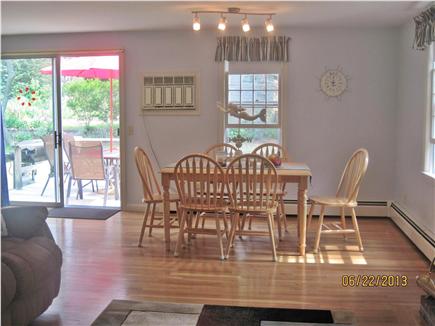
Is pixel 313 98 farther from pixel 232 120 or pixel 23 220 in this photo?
pixel 23 220

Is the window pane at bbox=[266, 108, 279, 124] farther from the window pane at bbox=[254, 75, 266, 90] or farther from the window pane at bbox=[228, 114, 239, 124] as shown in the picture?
the window pane at bbox=[228, 114, 239, 124]

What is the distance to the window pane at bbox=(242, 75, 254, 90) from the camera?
5652 millimetres

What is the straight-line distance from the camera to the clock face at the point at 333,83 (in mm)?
5527

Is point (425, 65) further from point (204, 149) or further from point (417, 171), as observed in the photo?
point (204, 149)

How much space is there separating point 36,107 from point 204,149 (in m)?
2.38

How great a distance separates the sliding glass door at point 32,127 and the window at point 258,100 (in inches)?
94.9

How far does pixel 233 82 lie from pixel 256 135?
0.72 m

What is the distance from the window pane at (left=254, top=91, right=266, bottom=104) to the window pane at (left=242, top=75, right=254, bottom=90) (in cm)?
11

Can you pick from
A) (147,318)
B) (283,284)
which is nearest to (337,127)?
(283,284)

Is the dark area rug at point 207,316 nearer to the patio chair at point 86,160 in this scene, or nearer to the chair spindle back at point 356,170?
the chair spindle back at point 356,170

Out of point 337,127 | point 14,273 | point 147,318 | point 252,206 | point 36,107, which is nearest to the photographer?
point 14,273

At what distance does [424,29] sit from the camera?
165 inches

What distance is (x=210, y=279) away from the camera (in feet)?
11.3

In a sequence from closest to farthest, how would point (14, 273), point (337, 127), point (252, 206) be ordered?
point (14, 273) < point (252, 206) < point (337, 127)
